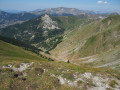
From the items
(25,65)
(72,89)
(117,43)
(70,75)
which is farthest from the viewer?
(117,43)

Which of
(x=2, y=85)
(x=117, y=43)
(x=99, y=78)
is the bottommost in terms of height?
(x=117, y=43)

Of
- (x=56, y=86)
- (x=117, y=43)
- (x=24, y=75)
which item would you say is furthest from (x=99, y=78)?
(x=117, y=43)

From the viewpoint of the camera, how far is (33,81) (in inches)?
843

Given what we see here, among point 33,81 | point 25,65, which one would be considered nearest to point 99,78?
point 33,81

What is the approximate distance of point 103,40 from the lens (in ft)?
488

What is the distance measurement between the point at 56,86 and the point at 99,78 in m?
11.4

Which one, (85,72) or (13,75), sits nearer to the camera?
(13,75)

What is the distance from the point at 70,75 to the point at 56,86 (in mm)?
5299

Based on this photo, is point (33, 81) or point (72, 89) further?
point (33, 81)

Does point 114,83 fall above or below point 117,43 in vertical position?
above

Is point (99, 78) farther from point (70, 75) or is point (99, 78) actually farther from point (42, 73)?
point (42, 73)

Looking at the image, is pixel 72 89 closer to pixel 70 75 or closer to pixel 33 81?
pixel 70 75

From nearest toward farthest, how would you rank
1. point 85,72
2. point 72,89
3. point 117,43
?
point 72,89, point 85,72, point 117,43

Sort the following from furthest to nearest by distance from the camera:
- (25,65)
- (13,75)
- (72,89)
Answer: (25,65), (13,75), (72,89)
